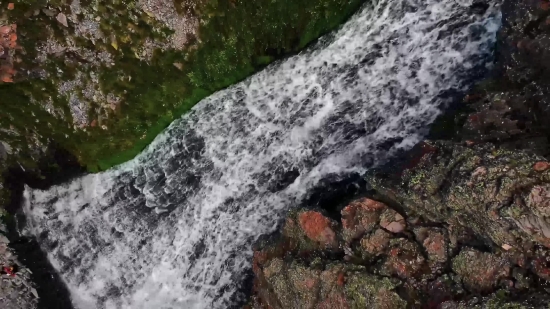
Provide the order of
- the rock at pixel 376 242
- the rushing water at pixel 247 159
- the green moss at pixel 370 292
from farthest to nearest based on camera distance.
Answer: the rushing water at pixel 247 159 < the rock at pixel 376 242 < the green moss at pixel 370 292

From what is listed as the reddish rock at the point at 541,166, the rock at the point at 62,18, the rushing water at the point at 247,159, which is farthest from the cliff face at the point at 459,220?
the rock at the point at 62,18

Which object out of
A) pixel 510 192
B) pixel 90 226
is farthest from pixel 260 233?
pixel 510 192

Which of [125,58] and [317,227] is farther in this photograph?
[317,227]

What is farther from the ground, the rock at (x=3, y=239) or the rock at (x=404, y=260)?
the rock at (x=3, y=239)

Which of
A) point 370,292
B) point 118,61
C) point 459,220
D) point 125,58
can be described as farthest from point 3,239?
point 459,220

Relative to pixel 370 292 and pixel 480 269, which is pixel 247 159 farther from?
pixel 480 269

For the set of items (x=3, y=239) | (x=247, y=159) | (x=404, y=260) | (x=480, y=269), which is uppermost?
(x=3, y=239)

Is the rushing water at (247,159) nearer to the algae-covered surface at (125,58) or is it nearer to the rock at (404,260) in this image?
the algae-covered surface at (125,58)

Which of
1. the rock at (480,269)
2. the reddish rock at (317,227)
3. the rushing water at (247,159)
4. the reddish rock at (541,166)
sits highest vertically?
the rushing water at (247,159)
